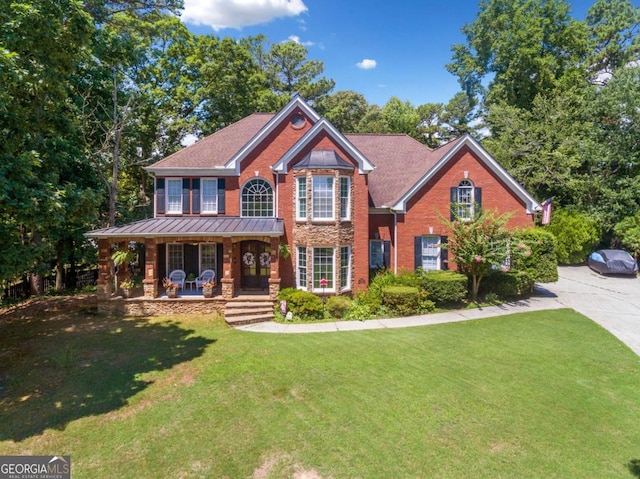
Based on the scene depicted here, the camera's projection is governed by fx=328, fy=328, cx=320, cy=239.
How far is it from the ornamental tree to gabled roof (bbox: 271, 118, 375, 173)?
5.68 metres

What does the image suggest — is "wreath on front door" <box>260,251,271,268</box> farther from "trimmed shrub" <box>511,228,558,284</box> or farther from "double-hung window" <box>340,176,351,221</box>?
"trimmed shrub" <box>511,228,558,284</box>

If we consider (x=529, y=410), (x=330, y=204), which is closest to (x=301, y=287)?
(x=330, y=204)

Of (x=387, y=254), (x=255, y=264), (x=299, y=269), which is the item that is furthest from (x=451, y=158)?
(x=255, y=264)

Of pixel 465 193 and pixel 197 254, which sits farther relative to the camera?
pixel 465 193

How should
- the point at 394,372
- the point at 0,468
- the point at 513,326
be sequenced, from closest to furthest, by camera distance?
the point at 0,468 < the point at 394,372 < the point at 513,326

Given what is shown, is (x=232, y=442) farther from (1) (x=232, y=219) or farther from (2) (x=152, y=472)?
(1) (x=232, y=219)

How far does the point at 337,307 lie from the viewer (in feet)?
50.3

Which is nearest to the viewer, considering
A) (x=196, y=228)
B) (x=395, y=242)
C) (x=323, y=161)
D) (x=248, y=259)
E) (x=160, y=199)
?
(x=196, y=228)

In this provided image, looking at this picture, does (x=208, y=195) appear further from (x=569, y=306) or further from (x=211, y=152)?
(x=569, y=306)

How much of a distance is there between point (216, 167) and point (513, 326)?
1631 cm

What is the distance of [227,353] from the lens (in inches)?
433

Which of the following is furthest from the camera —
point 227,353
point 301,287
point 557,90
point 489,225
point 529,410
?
point 557,90

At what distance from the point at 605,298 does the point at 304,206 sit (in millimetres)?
17105

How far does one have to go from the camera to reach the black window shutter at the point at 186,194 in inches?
739
